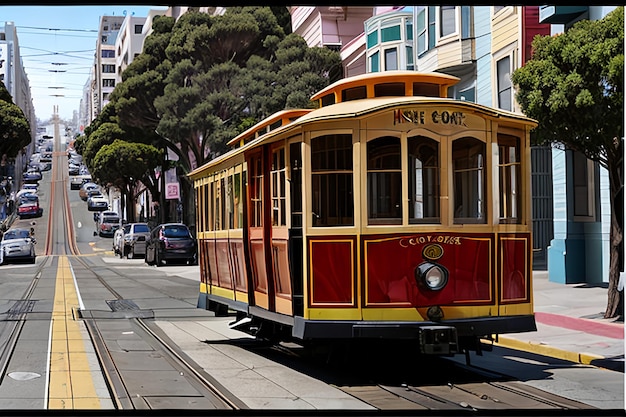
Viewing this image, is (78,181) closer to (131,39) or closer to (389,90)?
(131,39)

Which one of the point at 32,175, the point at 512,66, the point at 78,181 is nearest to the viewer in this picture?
the point at 512,66

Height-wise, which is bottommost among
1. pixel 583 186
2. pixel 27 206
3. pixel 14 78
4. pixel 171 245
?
pixel 171 245

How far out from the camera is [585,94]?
531 inches

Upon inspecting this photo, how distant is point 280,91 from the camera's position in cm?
4053

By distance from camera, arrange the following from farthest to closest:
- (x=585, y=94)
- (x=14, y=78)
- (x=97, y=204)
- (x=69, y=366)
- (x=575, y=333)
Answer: (x=97, y=204)
(x=14, y=78)
(x=575, y=333)
(x=585, y=94)
(x=69, y=366)

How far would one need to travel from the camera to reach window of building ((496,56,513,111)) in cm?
2461

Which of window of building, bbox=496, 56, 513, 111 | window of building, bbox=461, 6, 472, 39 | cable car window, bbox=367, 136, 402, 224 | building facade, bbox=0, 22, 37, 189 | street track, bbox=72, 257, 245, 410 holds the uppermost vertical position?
building facade, bbox=0, 22, 37, 189

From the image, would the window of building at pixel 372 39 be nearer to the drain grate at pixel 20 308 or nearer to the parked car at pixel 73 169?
the drain grate at pixel 20 308

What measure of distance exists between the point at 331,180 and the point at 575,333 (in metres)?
5.59

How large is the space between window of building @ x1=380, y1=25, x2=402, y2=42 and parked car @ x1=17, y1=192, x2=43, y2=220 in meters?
49.2

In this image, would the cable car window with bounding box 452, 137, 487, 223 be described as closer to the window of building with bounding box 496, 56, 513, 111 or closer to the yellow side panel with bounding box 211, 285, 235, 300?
the yellow side panel with bounding box 211, 285, 235, 300

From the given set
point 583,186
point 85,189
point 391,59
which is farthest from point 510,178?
point 85,189

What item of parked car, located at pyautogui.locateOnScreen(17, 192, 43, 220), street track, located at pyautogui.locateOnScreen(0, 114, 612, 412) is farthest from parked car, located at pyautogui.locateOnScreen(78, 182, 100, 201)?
street track, located at pyautogui.locateOnScreen(0, 114, 612, 412)

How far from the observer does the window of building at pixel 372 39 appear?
34.7 m
